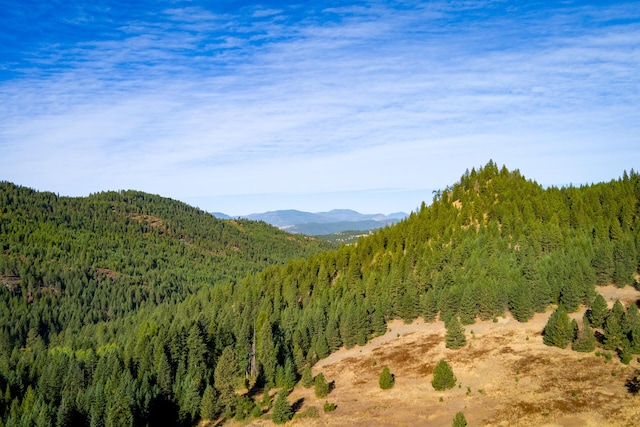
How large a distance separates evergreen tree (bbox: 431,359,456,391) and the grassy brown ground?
1.22 metres

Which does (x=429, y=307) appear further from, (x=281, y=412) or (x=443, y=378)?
(x=281, y=412)

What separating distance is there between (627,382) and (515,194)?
3759 inches

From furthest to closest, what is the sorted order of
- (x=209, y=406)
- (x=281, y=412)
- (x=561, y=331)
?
(x=209, y=406) < (x=561, y=331) < (x=281, y=412)

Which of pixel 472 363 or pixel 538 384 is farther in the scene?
pixel 472 363

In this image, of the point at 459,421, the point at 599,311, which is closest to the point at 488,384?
the point at 459,421

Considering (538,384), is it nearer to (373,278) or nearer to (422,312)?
(422,312)

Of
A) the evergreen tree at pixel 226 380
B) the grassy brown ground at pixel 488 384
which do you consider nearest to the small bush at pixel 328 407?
the grassy brown ground at pixel 488 384

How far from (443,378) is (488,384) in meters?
6.50

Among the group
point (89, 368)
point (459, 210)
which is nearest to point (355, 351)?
point (89, 368)

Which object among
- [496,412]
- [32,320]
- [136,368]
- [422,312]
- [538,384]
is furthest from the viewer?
[32,320]

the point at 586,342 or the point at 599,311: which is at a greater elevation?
the point at 599,311

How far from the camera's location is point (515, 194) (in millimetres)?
143625

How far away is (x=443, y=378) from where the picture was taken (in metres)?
66.4

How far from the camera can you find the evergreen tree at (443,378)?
218 ft
